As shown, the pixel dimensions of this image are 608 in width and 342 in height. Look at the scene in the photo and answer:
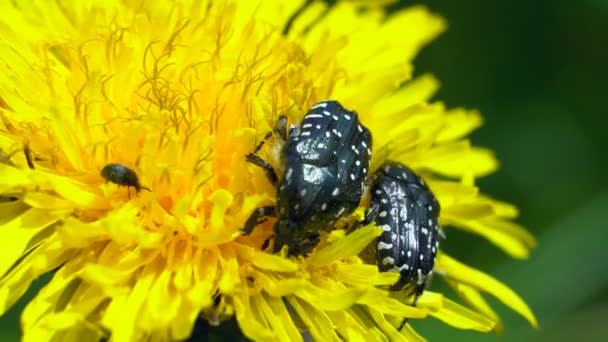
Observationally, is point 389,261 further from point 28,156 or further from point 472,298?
point 28,156

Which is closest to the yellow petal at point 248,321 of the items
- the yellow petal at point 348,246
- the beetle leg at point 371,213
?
the yellow petal at point 348,246

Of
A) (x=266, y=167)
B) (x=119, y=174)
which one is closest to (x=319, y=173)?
(x=266, y=167)

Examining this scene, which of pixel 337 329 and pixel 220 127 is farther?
pixel 220 127

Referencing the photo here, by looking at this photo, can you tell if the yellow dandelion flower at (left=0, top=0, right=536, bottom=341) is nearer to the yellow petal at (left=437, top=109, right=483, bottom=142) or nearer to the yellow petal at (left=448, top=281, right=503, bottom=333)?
the yellow petal at (left=448, top=281, right=503, bottom=333)

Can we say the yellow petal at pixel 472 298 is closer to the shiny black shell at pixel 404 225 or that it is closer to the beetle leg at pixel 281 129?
the shiny black shell at pixel 404 225

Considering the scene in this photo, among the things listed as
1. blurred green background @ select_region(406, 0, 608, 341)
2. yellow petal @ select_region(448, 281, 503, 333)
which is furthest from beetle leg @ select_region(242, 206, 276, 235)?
blurred green background @ select_region(406, 0, 608, 341)

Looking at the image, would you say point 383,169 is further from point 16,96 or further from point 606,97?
point 606,97

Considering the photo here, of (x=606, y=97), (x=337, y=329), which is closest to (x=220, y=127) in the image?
(x=337, y=329)
